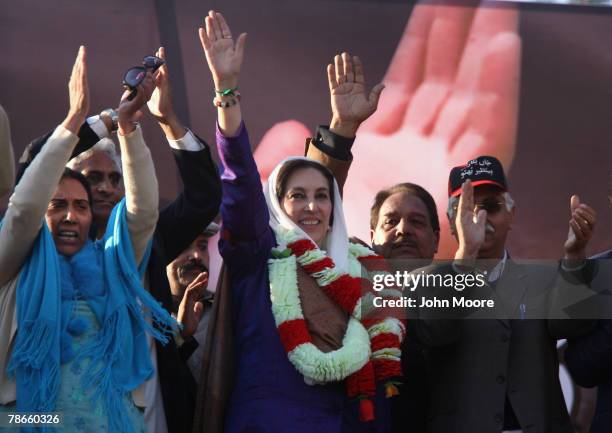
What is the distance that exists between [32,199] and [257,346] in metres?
0.91

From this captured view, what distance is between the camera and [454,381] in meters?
4.26

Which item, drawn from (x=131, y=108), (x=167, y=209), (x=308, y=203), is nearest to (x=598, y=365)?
(x=308, y=203)

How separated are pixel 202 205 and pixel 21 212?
783 mm

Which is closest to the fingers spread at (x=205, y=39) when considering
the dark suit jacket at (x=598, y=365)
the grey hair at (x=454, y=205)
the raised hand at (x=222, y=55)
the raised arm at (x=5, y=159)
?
the raised hand at (x=222, y=55)

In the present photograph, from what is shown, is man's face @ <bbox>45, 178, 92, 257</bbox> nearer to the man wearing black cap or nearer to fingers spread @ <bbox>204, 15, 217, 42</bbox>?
fingers spread @ <bbox>204, 15, 217, 42</bbox>

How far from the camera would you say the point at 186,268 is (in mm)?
4969

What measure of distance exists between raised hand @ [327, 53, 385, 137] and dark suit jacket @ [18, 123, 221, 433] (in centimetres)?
66

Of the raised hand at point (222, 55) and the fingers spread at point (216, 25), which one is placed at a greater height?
the fingers spread at point (216, 25)

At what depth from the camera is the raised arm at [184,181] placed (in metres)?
4.25

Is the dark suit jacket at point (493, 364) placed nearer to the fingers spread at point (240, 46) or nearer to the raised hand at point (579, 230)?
the raised hand at point (579, 230)

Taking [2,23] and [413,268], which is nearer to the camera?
[413,268]

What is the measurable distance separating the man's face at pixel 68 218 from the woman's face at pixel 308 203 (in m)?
0.74

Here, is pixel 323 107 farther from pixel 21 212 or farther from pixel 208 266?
pixel 21 212

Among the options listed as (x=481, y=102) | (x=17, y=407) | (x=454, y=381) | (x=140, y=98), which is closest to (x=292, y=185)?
(x=140, y=98)
